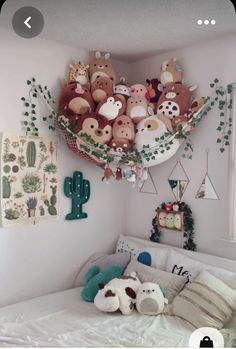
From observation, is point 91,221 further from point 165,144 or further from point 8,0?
point 8,0

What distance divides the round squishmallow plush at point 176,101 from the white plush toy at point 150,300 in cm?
78

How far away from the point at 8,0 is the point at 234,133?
1.19 metres

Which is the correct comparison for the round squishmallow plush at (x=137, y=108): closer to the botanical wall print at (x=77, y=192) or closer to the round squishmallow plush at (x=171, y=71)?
the round squishmallow plush at (x=171, y=71)

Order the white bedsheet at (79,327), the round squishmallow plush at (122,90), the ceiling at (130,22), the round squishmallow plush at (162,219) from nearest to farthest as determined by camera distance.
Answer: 1. the ceiling at (130,22)
2. the white bedsheet at (79,327)
3. the round squishmallow plush at (122,90)
4. the round squishmallow plush at (162,219)

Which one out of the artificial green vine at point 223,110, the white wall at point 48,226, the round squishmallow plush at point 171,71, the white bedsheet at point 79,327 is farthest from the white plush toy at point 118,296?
the round squishmallow plush at point 171,71

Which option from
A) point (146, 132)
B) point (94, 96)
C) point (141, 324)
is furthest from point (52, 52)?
point (141, 324)

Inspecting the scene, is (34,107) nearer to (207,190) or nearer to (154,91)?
(154,91)

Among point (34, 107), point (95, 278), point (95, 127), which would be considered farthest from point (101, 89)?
point (95, 278)

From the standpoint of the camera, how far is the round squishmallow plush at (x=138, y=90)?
5.47 feet

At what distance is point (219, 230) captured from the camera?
61.7 inches

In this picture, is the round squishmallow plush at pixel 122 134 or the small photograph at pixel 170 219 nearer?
the round squishmallow plush at pixel 122 134

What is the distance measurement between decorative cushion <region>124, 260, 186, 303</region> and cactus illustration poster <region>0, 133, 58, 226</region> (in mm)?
488

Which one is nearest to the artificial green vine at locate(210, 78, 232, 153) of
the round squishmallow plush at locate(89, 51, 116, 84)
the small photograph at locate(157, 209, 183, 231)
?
the small photograph at locate(157, 209, 183, 231)

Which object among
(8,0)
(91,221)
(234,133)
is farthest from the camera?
(91,221)
